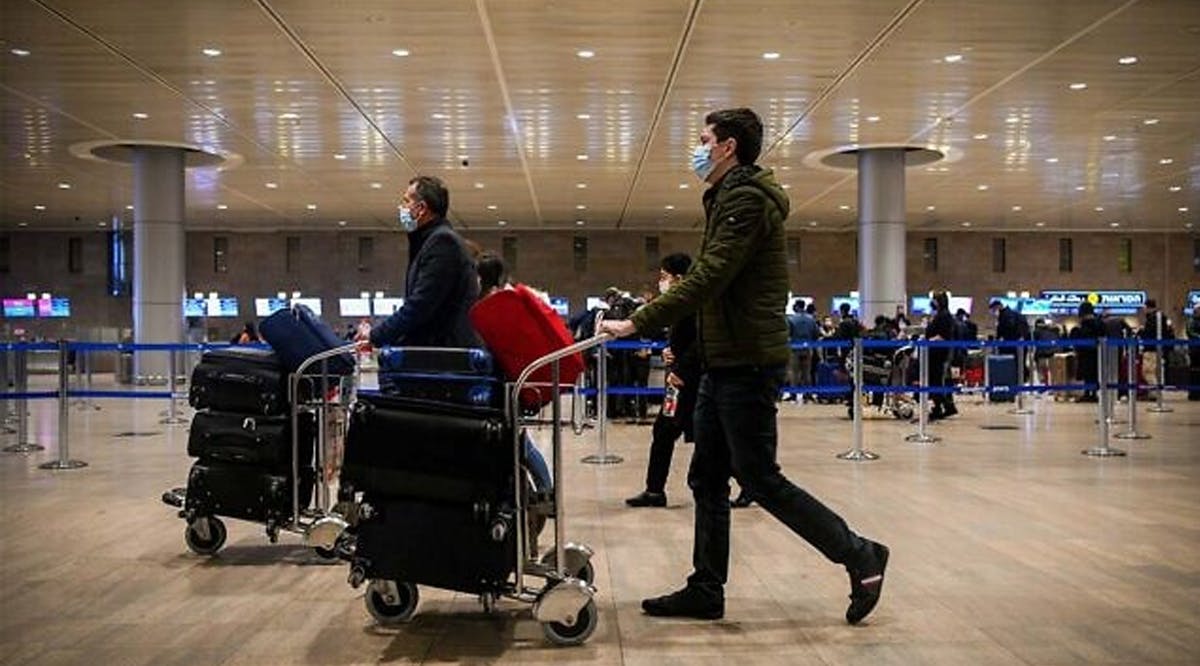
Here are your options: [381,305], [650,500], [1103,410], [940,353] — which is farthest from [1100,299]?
[650,500]

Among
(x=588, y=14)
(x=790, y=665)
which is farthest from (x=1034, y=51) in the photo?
(x=790, y=665)

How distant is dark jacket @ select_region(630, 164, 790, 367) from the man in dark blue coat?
1019mm

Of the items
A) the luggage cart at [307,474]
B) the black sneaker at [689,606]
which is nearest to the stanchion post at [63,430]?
the luggage cart at [307,474]

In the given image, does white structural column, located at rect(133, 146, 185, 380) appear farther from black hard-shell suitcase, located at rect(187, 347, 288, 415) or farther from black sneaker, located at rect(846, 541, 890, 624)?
black sneaker, located at rect(846, 541, 890, 624)

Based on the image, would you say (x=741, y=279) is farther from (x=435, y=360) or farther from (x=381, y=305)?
(x=381, y=305)

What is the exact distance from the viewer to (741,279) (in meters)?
3.86

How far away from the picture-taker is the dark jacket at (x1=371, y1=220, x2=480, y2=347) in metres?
4.24

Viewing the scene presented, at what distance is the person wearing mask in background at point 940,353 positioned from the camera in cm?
1425

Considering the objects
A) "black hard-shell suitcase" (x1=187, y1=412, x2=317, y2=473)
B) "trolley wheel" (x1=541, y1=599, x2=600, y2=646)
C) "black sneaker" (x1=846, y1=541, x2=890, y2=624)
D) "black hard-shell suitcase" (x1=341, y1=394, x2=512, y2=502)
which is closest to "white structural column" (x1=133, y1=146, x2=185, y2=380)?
"black hard-shell suitcase" (x1=187, y1=412, x2=317, y2=473)

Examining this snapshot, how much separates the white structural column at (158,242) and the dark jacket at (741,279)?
18517 millimetres

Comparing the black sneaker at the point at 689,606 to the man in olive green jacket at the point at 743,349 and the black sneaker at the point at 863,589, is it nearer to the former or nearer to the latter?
the man in olive green jacket at the point at 743,349

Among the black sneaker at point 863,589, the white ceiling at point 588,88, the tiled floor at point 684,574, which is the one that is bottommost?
the tiled floor at point 684,574

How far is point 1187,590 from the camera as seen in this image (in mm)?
4395

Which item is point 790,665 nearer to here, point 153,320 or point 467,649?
point 467,649
